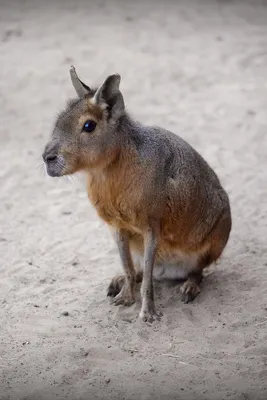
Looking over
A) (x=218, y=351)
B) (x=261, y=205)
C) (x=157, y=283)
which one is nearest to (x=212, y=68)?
(x=261, y=205)

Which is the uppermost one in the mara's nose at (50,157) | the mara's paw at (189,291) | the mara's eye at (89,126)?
the mara's eye at (89,126)

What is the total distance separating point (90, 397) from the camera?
421 centimetres

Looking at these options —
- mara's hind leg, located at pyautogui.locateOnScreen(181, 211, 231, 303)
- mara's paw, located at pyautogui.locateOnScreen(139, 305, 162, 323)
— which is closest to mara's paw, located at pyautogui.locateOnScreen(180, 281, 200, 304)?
mara's hind leg, located at pyautogui.locateOnScreen(181, 211, 231, 303)

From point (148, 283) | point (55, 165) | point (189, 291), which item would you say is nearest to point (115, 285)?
point (148, 283)

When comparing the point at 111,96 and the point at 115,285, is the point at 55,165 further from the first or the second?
the point at 115,285

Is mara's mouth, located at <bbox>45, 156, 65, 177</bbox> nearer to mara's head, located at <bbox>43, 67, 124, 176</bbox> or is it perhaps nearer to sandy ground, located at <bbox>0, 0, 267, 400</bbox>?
mara's head, located at <bbox>43, 67, 124, 176</bbox>

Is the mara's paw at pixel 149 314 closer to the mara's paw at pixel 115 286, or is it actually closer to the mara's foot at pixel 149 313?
the mara's foot at pixel 149 313

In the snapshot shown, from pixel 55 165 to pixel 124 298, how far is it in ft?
3.87

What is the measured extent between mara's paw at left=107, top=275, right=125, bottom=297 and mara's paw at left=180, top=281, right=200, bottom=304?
1.41 feet

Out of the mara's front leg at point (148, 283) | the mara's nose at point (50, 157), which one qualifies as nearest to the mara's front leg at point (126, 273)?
the mara's front leg at point (148, 283)

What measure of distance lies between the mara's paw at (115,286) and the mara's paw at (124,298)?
95 millimetres

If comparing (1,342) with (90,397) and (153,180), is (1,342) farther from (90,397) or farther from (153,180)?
(153,180)

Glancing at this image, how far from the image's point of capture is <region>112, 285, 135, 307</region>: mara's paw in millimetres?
5203

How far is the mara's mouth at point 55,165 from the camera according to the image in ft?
14.8
